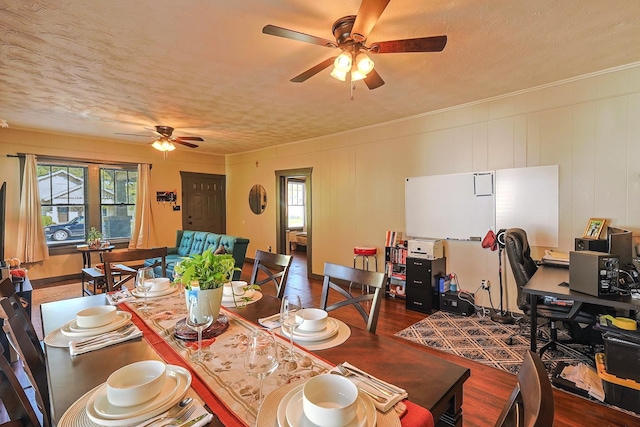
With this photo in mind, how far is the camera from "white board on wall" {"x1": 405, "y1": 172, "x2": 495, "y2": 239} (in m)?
3.91

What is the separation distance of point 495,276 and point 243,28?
3.86 m

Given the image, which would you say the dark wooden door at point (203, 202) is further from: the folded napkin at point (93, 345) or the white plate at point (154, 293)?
the folded napkin at point (93, 345)

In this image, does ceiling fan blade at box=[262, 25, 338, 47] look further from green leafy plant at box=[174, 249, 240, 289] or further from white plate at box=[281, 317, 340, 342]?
white plate at box=[281, 317, 340, 342]

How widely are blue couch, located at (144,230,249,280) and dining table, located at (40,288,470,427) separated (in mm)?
2713

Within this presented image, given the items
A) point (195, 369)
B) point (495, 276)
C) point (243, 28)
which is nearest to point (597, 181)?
point (495, 276)

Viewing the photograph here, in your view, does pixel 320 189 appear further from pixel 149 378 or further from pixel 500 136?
pixel 149 378

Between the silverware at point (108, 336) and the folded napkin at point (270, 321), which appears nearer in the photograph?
the silverware at point (108, 336)

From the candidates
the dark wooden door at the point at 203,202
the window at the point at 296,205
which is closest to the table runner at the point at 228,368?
the dark wooden door at the point at 203,202

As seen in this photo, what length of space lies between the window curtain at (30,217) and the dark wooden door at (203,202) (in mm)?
2568

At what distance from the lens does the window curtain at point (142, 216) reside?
6410 mm

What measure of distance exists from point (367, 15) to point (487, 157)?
114 inches

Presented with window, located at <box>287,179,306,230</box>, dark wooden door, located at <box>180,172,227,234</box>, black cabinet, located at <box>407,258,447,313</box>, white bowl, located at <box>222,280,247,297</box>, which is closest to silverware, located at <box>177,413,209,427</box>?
white bowl, located at <box>222,280,247,297</box>

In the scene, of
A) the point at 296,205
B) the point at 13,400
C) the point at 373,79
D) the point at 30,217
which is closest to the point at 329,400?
the point at 13,400

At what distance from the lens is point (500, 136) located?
378 centimetres
